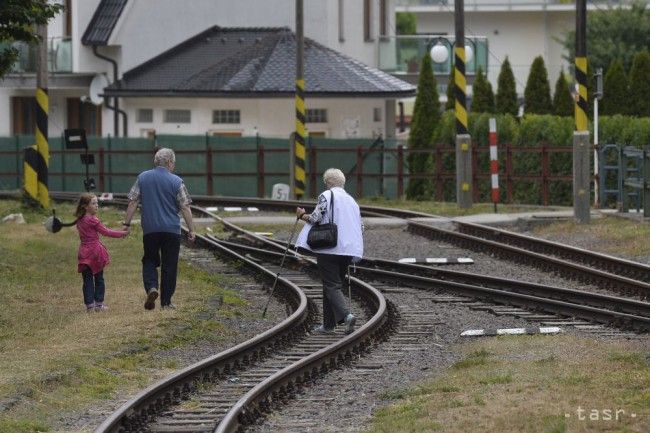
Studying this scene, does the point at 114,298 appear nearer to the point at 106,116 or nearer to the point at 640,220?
the point at 640,220

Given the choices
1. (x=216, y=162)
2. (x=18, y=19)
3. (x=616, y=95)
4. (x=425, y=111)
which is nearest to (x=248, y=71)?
(x=216, y=162)

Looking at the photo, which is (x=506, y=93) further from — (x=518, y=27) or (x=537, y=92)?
(x=518, y=27)

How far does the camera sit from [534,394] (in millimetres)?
12062

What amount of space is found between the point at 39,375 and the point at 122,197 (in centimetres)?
2847

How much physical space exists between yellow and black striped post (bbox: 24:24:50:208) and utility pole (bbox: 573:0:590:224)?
11.2m

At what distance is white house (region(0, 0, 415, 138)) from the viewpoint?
169 ft

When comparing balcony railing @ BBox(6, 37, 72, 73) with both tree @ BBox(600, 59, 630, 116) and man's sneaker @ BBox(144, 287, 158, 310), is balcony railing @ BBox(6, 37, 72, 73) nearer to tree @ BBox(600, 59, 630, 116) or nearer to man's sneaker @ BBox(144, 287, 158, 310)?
tree @ BBox(600, 59, 630, 116)

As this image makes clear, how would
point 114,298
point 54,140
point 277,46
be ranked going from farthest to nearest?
point 277,46
point 54,140
point 114,298

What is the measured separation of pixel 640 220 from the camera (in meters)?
31.1

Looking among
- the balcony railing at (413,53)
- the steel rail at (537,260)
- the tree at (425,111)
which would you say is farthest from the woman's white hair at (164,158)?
the balcony railing at (413,53)

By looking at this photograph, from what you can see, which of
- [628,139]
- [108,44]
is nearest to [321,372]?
[628,139]

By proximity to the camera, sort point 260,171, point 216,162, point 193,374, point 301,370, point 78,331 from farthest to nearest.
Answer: point 216,162 → point 260,171 → point 78,331 → point 301,370 → point 193,374

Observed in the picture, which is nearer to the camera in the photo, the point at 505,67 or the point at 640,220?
the point at 640,220

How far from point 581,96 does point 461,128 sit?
5922 millimetres
